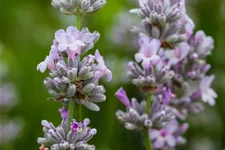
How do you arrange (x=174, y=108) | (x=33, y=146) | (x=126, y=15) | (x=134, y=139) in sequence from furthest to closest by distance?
1. (x=126, y=15)
2. (x=33, y=146)
3. (x=134, y=139)
4. (x=174, y=108)

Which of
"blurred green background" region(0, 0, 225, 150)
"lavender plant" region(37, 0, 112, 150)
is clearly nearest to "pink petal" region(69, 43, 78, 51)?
"lavender plant" region(37, 0, 112, 150)

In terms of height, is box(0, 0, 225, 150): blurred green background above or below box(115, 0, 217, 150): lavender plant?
above

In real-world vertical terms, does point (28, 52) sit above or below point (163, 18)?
above

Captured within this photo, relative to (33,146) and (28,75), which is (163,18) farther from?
(28,75)

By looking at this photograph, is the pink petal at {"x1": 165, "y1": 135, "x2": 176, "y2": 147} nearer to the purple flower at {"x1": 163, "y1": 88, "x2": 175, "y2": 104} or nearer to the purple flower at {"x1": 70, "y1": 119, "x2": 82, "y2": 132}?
the purple flower at {"x1": 163, "y1": 88, "x2": 175, "y2": 104}

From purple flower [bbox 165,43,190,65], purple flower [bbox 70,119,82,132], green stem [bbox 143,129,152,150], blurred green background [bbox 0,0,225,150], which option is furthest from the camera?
blurred green background [bbox 0,0,225,150]

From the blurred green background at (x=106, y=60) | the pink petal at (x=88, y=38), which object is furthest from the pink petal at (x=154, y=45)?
the blurred green background at (x=106, y=60)

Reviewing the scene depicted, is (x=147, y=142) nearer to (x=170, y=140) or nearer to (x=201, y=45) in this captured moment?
(x=170, y=140)

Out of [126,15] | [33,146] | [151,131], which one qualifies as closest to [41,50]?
[126,15]
